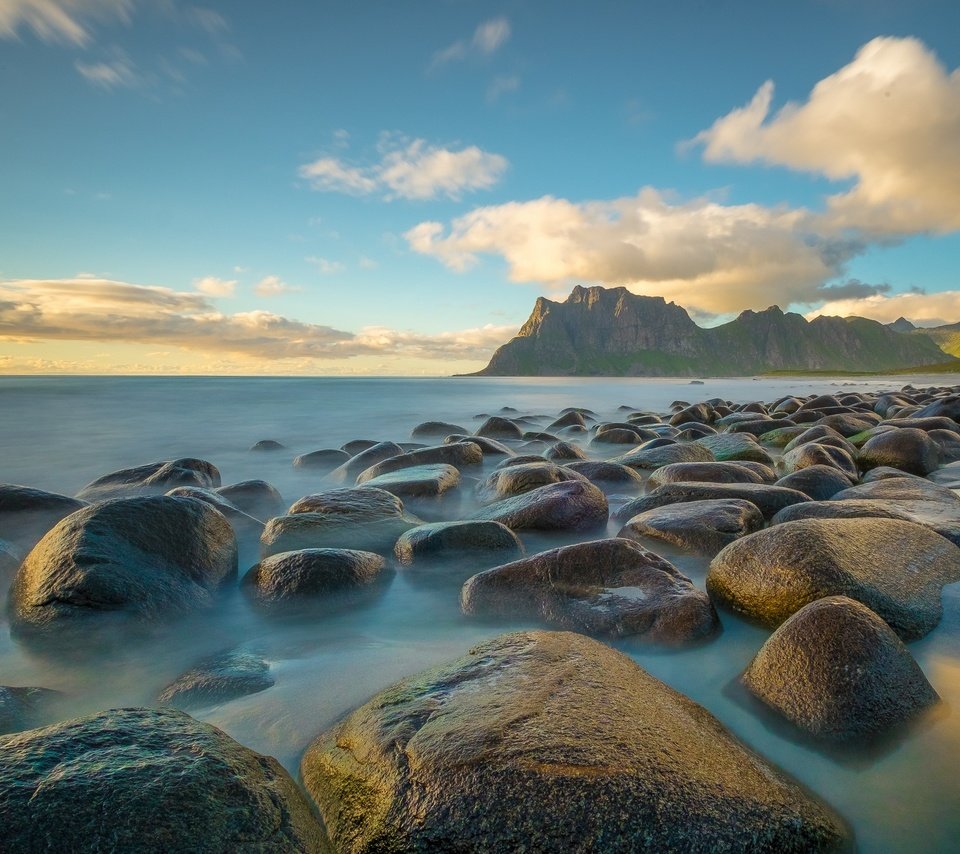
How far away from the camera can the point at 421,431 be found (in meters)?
13.1

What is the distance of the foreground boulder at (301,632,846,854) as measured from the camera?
1460 millimetres

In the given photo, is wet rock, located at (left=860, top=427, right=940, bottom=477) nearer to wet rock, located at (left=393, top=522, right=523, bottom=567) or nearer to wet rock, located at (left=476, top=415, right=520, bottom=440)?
wet rock, located at (left=393, top=522, right=523, bottom=567)

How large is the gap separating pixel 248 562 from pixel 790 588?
3735mm

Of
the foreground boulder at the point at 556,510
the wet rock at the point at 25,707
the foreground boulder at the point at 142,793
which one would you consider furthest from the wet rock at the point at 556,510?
the foreground boulder at the point at 142,793

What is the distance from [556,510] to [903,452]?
5137mm

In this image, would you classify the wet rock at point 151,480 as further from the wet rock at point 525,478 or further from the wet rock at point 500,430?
the wet rock at point 500,430

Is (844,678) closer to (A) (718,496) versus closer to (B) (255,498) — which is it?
(A) (718,496)

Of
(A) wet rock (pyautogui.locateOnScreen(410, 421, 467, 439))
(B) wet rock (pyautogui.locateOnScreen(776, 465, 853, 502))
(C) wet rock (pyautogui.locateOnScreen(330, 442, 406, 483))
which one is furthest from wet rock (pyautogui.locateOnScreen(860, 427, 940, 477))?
(A) wet rock (pyautogui.locateOnScreen(410, 421, 467, 439))

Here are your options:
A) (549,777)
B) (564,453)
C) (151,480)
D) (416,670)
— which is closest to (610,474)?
(564,453)

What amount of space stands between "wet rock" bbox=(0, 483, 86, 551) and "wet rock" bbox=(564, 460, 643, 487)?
5.09 metres

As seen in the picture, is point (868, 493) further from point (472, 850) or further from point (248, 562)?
point (248, 562)

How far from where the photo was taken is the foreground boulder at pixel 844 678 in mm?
2072

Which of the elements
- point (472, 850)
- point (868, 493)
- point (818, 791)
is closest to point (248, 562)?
point (472, 850)

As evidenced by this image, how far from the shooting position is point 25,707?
2318mm
